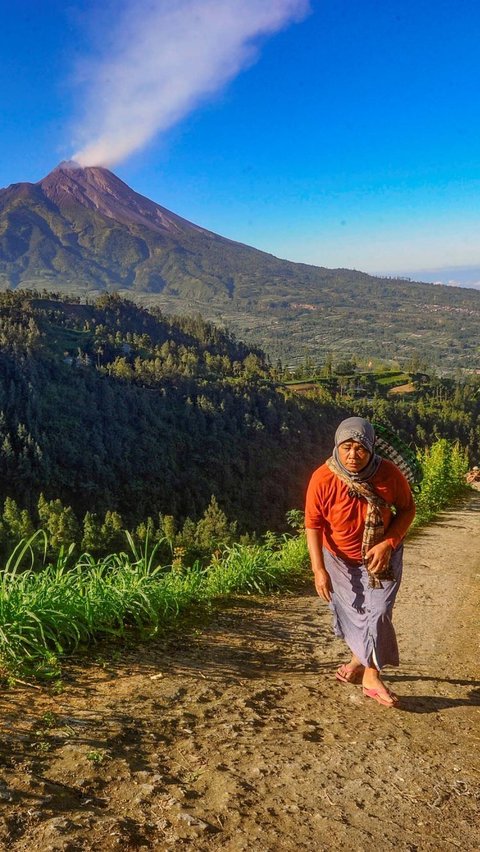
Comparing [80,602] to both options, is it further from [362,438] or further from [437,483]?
[437,483]

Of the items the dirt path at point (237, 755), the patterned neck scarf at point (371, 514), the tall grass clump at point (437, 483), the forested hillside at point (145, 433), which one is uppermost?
the patterned neck scarf at point (371, 514)

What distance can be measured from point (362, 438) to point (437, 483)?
7520 mm

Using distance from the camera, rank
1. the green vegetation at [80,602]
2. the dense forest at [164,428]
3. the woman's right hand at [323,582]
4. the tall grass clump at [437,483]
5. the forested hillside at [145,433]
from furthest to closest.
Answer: the forested hillside at [145,433], the dense forest at [164,428], the tall grass clump at [437,483], the woman's right hand at [323,582], the green vegetation at [80,602]

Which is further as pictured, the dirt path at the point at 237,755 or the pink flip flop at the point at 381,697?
the pink flip flop at the point at 381,697

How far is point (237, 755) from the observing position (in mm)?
2059

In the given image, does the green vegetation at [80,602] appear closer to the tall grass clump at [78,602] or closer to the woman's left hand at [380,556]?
the tall grass clump at [78,602]

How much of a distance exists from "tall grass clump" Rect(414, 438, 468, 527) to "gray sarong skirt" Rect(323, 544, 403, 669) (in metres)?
5.64

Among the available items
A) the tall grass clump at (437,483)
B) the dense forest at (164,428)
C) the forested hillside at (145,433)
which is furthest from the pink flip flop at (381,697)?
the forested hillside at (145,433)

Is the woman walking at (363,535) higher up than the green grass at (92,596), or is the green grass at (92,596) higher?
the woman walking at (363,535)

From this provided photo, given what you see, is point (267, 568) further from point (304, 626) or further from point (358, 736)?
point (358, 736)

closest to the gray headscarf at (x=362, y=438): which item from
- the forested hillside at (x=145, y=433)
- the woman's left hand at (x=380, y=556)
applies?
the woman's left hand at (x=380, y=556)

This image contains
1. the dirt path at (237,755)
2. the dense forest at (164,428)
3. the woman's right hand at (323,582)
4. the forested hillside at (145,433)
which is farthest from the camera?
the forested hillside at (145,433)

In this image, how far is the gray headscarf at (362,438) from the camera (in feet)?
8.68

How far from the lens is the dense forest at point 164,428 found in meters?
60.2
